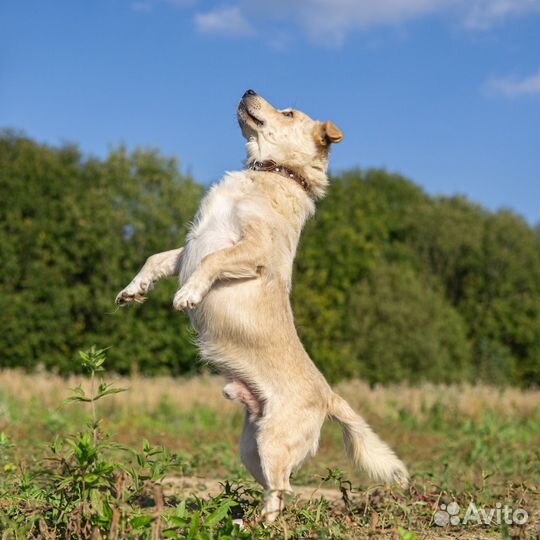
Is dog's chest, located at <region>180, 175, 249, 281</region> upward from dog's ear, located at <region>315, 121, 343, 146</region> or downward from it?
downward

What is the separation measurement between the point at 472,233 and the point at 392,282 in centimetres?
759

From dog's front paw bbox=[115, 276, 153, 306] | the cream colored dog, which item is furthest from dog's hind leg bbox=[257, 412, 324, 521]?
dog's front paw bbox=[115, 276, 153, 306]

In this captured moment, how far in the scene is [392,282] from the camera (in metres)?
34.8

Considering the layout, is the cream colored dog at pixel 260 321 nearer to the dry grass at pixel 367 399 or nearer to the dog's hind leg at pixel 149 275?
the dog's hind leg at pixel 149 275

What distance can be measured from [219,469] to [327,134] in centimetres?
464

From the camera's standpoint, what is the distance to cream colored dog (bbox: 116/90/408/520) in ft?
16.3

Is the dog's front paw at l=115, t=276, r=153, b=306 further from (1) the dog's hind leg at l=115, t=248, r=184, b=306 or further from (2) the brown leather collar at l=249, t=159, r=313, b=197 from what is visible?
(2) the brown leather collar at l=249, t=159, r=313, b=197

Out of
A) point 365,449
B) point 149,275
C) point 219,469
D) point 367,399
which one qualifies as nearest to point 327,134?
point 149,275

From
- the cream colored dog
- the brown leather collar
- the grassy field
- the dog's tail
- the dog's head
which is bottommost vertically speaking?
the grassy field

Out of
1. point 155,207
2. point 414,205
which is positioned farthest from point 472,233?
point 155,207

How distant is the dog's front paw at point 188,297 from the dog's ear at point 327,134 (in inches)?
73.3

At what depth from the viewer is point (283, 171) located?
596cm

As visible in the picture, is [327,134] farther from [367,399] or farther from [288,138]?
[367,399]

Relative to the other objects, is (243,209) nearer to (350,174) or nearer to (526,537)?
(526,537)
